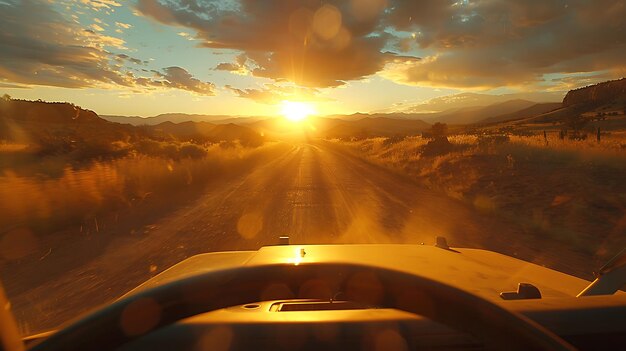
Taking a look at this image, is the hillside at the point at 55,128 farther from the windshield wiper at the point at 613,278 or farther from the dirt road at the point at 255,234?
the windshield wiper at the point at 613,278

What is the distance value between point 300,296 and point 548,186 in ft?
52.1

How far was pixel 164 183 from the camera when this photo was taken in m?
17.3

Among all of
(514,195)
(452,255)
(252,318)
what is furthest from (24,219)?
(514,195)

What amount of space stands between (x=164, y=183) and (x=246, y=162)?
13.1 m

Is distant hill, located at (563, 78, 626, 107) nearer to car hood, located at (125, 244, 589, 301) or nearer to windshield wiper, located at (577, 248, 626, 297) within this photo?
car hood, located at (125, 244, 589, 301)

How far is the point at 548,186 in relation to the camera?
15094 millimetres

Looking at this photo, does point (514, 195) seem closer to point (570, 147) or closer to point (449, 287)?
point (570, 147)

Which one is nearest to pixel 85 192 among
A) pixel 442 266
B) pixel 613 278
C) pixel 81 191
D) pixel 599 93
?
pixel 81 191

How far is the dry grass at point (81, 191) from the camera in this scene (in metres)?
10.4

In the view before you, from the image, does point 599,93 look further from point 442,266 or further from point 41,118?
point 442,266

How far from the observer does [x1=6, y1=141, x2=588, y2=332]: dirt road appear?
6.08 metres

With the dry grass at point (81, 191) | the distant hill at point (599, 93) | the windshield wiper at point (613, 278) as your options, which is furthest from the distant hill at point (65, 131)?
the distant hill at point (599, 93)

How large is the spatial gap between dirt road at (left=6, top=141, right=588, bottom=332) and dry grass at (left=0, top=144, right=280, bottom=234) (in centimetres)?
198

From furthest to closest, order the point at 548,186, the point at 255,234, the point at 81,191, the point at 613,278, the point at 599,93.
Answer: the point at 599,93, the point at 548,186, the point at 81,191, the point at 255,234, the point at 613,278
